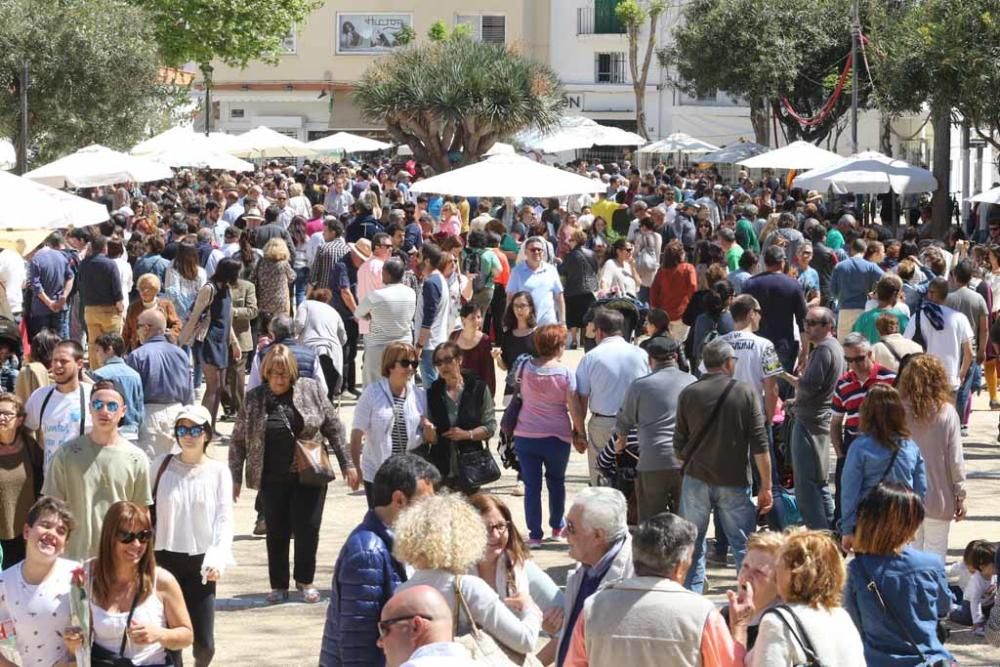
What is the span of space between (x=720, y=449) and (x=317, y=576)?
2.73 m

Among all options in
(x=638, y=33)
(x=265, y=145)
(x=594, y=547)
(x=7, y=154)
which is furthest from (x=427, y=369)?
(x=638, y=33)

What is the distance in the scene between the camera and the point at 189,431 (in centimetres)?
754

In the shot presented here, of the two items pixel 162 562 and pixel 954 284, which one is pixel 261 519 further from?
pixel 954 284

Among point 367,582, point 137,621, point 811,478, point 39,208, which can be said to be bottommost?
point 811,478

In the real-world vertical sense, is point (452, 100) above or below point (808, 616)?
above

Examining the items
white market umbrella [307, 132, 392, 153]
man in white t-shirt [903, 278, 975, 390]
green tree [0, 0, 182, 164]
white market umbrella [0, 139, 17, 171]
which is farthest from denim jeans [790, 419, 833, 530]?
white market umbrella [307, 132, 392, 153]

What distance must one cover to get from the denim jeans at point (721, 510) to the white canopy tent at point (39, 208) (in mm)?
A: 6216

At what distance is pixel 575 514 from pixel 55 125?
24.2 metres

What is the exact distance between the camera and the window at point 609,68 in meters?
65.8

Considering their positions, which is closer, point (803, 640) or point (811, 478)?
point (803, 640)

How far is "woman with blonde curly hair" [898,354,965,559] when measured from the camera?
8.52 meters

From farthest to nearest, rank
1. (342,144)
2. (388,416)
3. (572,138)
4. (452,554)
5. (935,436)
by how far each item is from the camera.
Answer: (342,144)
(572,138)
(388,416)
(935,436)
(452,554)

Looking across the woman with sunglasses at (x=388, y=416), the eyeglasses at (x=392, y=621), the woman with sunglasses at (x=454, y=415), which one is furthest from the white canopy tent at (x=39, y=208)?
the eyeglasses at (x=392, y=621)

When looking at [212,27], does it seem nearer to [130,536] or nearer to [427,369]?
[427,369]
